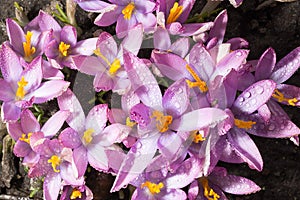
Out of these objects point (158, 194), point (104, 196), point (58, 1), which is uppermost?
point (58, 1)

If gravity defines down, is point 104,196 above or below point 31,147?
below

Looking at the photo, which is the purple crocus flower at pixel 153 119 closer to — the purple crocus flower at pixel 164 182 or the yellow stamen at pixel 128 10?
the purple crocus flower at pixel 164 182

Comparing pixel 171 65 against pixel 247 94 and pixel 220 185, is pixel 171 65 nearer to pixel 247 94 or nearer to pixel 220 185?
pixel 247 94

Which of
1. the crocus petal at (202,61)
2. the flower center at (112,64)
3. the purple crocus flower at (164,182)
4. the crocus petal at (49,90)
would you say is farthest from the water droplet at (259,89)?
the crocus petal at (49,90)

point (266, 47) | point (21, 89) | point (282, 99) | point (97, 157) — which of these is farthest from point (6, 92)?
point (266, 47)

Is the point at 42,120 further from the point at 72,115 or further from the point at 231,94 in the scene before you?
the point at 231,94

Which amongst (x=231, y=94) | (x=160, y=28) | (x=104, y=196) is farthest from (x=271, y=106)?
(x=104, y=196)
